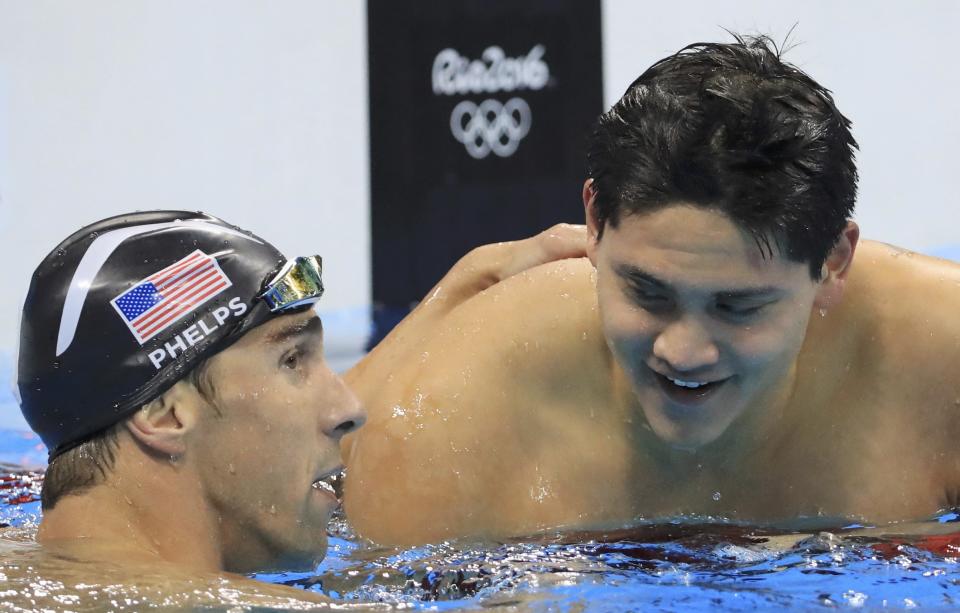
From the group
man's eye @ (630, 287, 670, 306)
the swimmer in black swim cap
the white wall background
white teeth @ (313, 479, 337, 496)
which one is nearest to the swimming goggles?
the swimmer in black swim cap

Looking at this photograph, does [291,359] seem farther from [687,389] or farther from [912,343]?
[912,343]

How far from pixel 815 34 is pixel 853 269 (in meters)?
5.31

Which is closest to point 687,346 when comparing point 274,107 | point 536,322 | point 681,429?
point 681,429

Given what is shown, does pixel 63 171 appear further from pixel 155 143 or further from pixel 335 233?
pixel 335 233

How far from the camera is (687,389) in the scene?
2613 millimetres

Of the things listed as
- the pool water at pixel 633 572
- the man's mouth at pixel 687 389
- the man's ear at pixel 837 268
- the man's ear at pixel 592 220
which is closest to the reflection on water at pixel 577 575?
the pool water at pixel 633 572

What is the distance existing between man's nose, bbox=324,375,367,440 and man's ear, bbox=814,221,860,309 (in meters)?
0.92

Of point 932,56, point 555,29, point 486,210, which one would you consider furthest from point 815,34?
point 486,210

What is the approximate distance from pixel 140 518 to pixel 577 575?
774mm

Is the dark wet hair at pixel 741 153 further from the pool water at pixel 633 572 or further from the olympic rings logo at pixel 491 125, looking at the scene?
the olympic rings logo at pixel 491 125

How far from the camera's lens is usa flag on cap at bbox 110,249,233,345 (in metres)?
2.26

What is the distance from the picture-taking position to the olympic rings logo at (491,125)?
7.56 m

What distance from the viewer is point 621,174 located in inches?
103

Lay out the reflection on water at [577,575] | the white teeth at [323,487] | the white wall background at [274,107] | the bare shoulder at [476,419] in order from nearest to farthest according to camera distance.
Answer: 1. the reflection on water at [577,575]
2. the white teeth at [323,487]
3. the bare shoulder at [476,419]
4. the white wall background at [274,107]
